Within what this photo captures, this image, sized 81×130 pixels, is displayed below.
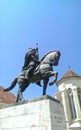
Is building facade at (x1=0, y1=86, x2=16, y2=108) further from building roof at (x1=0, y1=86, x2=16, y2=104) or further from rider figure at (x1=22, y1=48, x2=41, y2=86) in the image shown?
rider figure at (x1=22, y1=48, x2=41, y2=86)

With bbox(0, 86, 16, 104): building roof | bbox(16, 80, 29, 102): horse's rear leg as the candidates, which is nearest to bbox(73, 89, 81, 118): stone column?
bbox(0, 86, 16, 104): building roof

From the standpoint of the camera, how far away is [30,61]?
8773 mm

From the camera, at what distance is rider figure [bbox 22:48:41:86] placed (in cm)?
845

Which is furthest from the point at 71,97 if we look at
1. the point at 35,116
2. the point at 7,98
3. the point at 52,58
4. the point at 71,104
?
the point at 35,116

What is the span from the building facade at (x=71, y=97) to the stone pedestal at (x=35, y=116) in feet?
80.9

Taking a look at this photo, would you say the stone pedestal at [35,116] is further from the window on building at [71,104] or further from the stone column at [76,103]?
the window on building at [71,104]

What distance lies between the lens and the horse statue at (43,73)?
778cm

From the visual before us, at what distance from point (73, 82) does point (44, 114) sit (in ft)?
95.3

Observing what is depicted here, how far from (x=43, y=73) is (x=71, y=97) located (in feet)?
89.6

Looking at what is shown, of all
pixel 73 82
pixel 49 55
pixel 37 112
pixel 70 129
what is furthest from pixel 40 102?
pixel 73 82

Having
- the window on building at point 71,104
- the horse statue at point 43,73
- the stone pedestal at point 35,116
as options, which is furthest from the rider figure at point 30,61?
the window on building at point 71,104

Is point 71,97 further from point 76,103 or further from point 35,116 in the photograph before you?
point 35,116

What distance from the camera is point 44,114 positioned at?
6.86 metres

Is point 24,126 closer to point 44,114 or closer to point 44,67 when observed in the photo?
point 44,114
